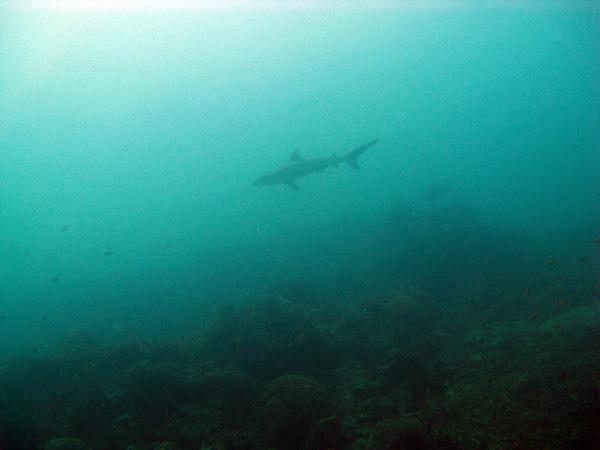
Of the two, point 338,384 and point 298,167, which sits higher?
point 298,167

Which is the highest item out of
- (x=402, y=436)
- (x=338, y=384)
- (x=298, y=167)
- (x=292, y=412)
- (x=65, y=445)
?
(x=298, y=167)

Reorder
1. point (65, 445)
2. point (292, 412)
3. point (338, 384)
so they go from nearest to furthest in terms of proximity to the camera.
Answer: point (65, 445)
point (292, 412)
point (338, 384)

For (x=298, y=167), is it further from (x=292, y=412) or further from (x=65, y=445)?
(x=65, y=445)

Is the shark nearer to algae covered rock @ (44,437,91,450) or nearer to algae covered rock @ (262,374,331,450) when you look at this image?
algae covered rock @ (262,374,331,450)

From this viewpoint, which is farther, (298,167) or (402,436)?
(298,167)

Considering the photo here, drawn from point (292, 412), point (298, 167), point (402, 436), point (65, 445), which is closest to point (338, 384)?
point (292, 412)

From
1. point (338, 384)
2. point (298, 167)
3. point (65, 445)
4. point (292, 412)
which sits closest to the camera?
point (65, 445)

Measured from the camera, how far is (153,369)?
8.80 m

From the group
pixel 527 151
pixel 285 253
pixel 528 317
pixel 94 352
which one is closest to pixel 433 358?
pixel 528 317

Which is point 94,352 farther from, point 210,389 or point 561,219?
point 561,219

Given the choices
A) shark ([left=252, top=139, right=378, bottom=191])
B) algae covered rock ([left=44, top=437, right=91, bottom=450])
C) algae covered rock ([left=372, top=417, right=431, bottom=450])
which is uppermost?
shark ([left=252, top=139, right=378, bottom=191])

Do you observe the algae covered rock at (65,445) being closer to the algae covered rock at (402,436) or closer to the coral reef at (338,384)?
the coral reef at (338,384)

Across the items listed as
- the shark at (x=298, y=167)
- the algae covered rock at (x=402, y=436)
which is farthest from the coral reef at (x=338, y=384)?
the shark at (x=298, y=167)

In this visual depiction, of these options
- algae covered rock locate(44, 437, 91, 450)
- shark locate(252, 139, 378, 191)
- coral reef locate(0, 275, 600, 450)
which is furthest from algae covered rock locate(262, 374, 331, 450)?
shark locate(252, 139, 378, 191)
